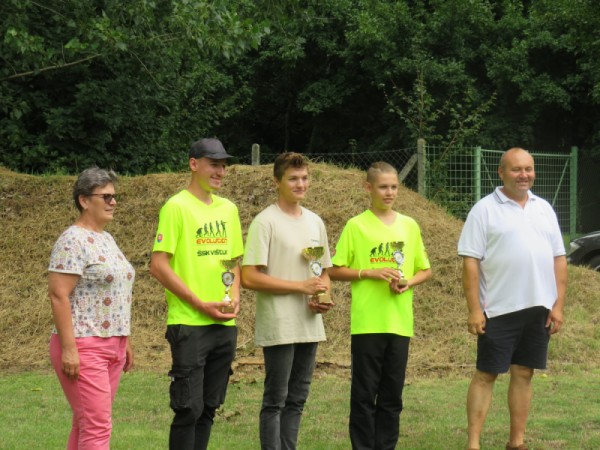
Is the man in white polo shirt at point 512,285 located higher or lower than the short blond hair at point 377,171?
lower

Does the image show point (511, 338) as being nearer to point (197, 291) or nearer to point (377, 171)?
point (377, 171)

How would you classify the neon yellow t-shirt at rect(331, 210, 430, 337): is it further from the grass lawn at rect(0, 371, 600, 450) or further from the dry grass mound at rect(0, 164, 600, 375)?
the dry grass mound at rect(0, 164, 600, 375)

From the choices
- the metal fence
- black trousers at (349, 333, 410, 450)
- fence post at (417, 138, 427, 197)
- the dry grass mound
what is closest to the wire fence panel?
the metal fence

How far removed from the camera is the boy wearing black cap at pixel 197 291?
5.31 meters

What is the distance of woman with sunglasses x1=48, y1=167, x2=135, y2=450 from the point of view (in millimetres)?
4844

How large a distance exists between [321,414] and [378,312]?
6.93ft

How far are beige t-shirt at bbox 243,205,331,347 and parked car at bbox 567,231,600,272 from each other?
35.5ft

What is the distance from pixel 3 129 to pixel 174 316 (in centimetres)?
1183

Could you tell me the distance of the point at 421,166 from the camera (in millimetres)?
14539

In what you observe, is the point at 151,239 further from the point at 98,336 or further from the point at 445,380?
the point at 98,336

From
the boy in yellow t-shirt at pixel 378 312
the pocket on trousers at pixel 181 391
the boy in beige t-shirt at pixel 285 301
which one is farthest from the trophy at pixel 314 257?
the pocket on trousers at pixel 181 391

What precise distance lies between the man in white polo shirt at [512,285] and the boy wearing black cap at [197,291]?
1.67 meters

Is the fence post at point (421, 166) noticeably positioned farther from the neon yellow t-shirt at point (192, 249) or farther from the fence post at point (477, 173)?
the neon yellow t-shirt at point (192, 249)

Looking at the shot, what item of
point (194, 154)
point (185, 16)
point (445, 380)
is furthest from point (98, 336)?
point (185, 16)
